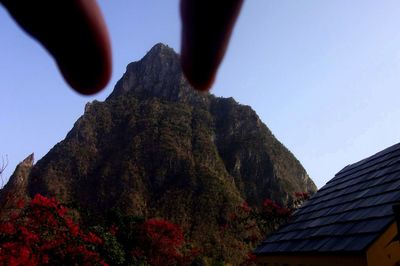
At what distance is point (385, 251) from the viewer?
879 centimetres

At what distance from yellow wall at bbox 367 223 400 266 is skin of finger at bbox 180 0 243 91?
9028mm

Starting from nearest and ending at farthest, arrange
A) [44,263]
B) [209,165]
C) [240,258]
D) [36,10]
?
[36,10] → [44,263] → [240,258] → [209,165]

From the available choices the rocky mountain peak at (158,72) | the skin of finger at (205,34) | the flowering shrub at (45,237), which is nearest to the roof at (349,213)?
the rocky mountain peak at (158,72)

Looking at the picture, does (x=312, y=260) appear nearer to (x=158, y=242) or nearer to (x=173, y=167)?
(x=158, y=242)

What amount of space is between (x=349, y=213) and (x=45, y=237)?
31.1 feet

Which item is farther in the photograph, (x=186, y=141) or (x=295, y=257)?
(x=186, y=141)

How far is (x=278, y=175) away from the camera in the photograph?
82438 millimetres

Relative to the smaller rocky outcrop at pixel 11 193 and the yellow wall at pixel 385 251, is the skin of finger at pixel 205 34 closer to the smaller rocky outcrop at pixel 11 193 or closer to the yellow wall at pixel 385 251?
the yellow wall at pixel 385 251

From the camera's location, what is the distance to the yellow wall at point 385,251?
8.57 metres

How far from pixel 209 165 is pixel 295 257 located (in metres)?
58.9

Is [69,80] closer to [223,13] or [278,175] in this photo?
[223,13]

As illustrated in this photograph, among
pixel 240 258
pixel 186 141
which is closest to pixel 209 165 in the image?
pixel 186 141

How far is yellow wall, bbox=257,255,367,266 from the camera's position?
29.3 ft

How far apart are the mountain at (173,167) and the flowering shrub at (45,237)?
39139mm
